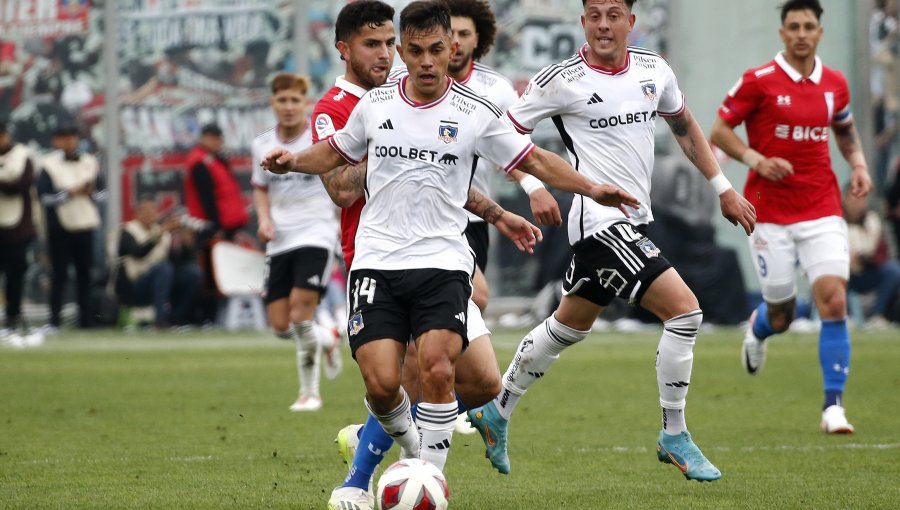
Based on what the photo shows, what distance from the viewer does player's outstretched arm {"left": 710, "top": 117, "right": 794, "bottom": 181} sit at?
30.6 feet

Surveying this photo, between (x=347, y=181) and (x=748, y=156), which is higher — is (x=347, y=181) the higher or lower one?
the higher one

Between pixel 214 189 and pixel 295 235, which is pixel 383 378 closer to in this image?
pixel 295 235

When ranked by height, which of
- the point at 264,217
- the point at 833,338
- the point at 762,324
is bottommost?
the point at 762,324

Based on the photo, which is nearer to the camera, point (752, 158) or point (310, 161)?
point (310, 161)

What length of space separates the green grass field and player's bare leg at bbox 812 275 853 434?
0.28 meters

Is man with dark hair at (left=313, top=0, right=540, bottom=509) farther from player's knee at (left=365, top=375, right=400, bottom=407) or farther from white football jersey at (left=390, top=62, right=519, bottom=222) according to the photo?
white football jersey at (left=390, top=62, right=519, bottom=222)

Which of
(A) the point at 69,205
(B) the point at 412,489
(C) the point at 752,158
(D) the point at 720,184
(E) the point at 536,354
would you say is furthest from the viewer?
(A) the point at 69,205

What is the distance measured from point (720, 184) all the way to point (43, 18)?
1649cm

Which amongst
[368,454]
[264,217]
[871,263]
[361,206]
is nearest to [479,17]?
[361,206]

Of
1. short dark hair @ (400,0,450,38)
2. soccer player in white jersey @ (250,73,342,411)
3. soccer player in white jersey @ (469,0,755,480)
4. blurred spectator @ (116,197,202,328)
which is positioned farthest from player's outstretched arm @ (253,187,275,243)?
blurred spectator @ (116,197,202,328)

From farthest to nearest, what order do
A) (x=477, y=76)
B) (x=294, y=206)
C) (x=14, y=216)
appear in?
(x=14, y=216)
(x=294, y=206)
(x=477, y=76)

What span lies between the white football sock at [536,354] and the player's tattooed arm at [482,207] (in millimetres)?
1480

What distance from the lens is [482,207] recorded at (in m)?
6.64

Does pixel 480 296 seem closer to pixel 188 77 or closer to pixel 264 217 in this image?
pixel 264 217
